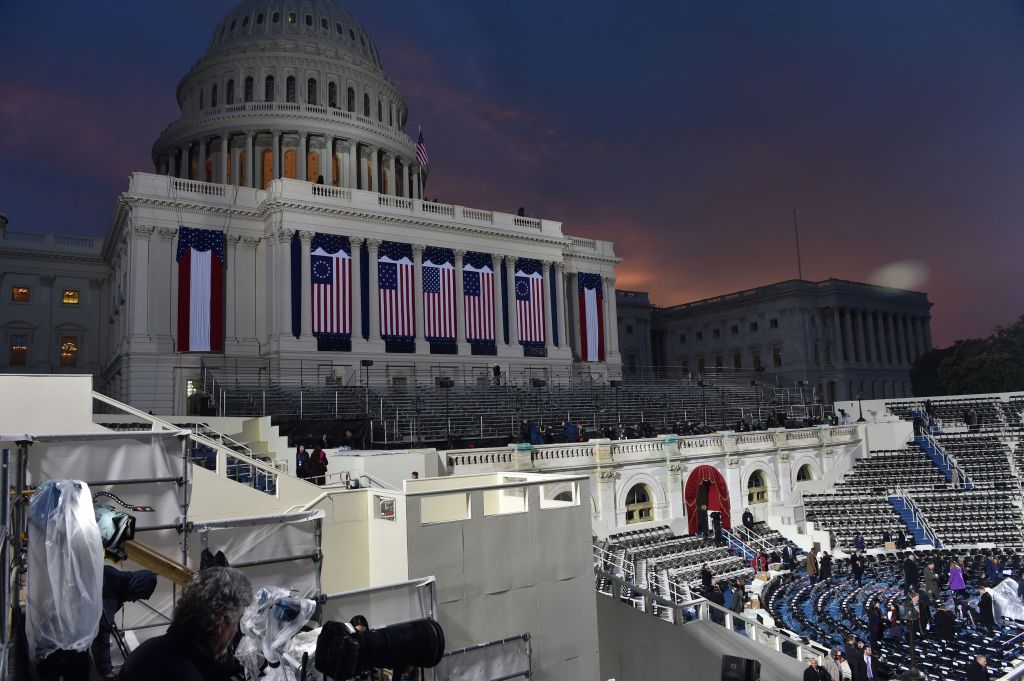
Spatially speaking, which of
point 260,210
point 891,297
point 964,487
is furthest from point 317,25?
point 891,297

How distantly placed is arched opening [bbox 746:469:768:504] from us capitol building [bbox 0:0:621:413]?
64.6 feet

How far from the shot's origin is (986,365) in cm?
7106

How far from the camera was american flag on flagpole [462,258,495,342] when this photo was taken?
52.8 meters

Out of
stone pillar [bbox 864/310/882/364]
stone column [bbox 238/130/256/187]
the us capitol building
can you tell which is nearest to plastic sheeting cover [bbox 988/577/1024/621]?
the us capitol building

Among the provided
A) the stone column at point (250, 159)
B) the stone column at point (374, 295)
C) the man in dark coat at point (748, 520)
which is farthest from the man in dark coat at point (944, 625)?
the stone column at point (250, 159)

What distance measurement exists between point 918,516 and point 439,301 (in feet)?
105

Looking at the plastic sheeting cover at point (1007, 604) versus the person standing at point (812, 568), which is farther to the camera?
the person standing at point (812, 568)

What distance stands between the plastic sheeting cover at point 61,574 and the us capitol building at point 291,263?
39.4 metres

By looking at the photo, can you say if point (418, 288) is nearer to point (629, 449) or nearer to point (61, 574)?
point (629, 449)

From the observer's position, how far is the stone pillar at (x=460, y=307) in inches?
2036

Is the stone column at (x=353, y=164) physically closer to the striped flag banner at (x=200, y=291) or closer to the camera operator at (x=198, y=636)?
the striped flag banner at (x=200, y=291)

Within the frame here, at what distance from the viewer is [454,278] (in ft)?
172

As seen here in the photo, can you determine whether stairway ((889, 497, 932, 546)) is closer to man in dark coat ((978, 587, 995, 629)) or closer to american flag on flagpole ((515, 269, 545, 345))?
man in dark coat ((978, 587, 995, 629))

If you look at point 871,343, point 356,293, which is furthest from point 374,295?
point 871,343
